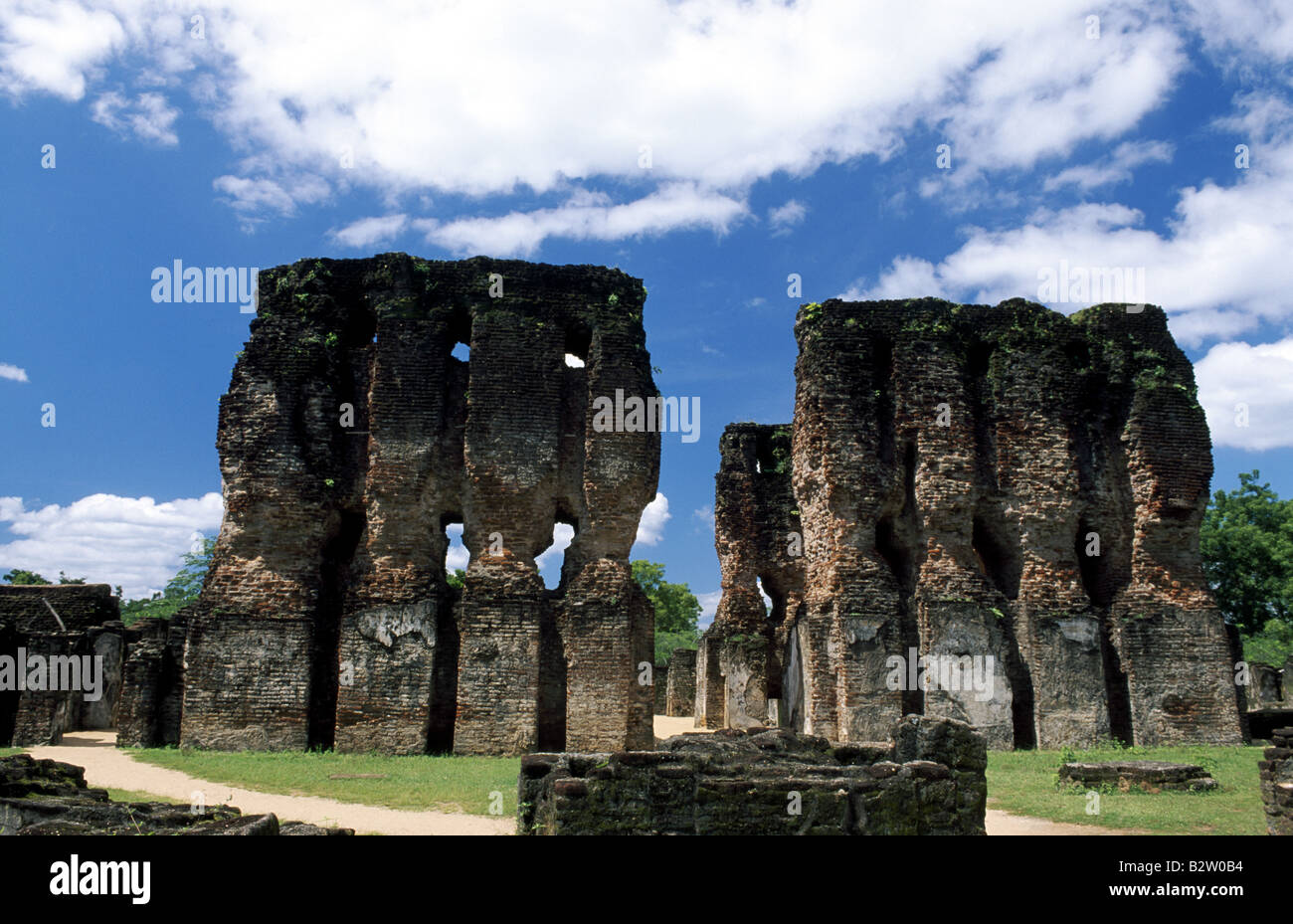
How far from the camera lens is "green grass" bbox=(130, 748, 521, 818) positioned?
35.4ft

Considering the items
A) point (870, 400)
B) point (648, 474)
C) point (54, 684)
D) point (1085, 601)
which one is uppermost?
point (870, 400)

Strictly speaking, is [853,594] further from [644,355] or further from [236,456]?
[236,456]

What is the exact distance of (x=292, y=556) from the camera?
1622 cm

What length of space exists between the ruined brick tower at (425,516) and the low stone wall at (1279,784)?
944 centimetres

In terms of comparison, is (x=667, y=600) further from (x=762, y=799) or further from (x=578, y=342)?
(x=762, y=799)

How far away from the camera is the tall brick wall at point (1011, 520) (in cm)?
1675

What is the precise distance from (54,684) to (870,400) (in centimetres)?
1793

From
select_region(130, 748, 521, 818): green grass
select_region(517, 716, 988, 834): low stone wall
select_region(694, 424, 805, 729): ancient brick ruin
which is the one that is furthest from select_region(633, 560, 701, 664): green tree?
select_region(517, 716, 988, 834): low stone wall

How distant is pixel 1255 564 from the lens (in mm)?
33906

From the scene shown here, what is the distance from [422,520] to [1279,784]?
1312 centimetres

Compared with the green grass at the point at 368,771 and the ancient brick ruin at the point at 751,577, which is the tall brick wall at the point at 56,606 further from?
the ancient brick ruin at the point at 751,577

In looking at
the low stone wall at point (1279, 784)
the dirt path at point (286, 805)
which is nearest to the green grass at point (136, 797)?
the dirt path at point (286, 805)

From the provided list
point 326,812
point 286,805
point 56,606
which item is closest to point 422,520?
point 286,805
